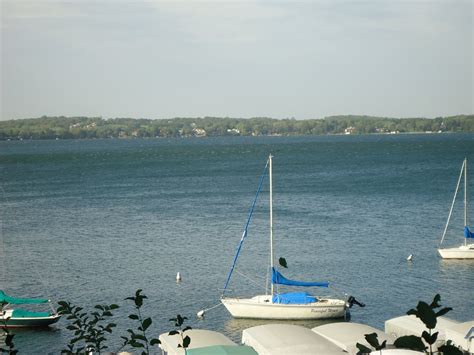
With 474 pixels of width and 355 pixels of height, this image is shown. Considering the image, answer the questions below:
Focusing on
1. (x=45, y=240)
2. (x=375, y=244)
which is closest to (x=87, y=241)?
(x=45, y=240)

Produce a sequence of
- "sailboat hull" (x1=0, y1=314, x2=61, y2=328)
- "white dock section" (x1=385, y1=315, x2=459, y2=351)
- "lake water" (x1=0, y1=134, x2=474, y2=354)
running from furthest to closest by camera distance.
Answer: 1. "lake water" (x1=0, y1=134, x2=474, y2=354)
2. "sailboat hull" (x1=0, y1=314, x2=61, y2=328)
3. "white dock section" (x1=385, y1=315, x2=459, y2=351)

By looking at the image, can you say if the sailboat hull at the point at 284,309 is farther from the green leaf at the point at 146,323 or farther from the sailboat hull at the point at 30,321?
the green leaf at the point at 146,323

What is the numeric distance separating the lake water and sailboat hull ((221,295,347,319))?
0.48 meters

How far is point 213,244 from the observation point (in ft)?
162

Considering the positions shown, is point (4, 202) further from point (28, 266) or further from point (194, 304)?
point (194, 304)

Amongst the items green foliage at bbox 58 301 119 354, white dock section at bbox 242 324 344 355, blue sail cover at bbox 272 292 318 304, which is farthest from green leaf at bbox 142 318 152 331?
blue sail cover at bbox 272 292 318 304

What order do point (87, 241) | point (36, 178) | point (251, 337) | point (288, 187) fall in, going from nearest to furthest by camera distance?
point (251, 337)
point (87, 241)
point (288, 187)
point (36, 178)

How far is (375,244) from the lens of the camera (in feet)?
159

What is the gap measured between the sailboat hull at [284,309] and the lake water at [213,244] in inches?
18.8

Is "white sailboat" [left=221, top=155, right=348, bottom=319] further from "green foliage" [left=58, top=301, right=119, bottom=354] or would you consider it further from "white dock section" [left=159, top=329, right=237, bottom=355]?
"green foliage" [left=58, top=301, right=119, bottom=354]

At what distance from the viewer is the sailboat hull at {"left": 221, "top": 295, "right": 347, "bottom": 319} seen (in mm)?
31000

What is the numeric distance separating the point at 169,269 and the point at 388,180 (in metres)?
63.8

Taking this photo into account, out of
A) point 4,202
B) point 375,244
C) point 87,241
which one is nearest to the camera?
point 375,244

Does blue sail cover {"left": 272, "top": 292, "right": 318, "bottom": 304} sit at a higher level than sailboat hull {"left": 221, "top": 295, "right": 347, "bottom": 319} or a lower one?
higher
